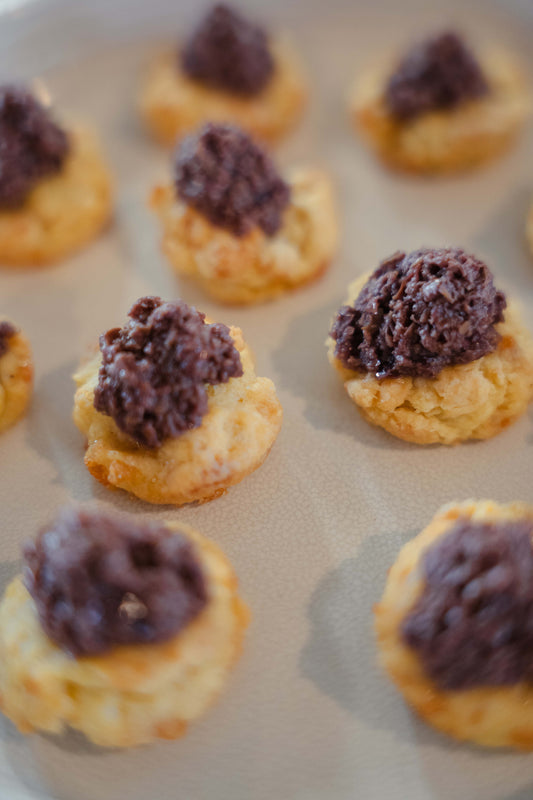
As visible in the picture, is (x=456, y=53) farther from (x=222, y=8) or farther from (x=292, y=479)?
(x=292, y=479)

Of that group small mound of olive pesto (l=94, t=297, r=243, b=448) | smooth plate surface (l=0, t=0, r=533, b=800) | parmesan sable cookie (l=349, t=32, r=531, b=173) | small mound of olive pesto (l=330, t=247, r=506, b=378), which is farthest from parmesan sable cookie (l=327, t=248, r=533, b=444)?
parmesan sable cookie (l=349, t=32, r=531, b=173)

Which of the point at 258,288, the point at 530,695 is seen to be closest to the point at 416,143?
the point at 258,288

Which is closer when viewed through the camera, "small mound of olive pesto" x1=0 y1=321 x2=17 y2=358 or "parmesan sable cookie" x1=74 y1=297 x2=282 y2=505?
"parmesan sable cookie" x1=74 y1=297 x2=282 y2=505

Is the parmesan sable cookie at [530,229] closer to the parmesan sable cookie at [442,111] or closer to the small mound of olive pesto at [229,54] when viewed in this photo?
the parmesan sable cookie at [442,111]

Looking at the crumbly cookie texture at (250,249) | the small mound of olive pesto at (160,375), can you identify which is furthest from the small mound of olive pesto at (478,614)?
the crumbly cookie texture at (250,249)

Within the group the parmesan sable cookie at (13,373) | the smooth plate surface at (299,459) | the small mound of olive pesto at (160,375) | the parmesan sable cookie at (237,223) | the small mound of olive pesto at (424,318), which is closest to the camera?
the smooth plate surface at (299,459)

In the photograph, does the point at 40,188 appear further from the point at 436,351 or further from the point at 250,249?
the point at 436,351

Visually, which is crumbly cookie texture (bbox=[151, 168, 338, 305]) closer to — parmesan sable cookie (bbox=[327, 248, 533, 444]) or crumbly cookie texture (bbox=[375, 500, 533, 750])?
parmesan sable cookie (bbox=[327, 248, 533, 444])
